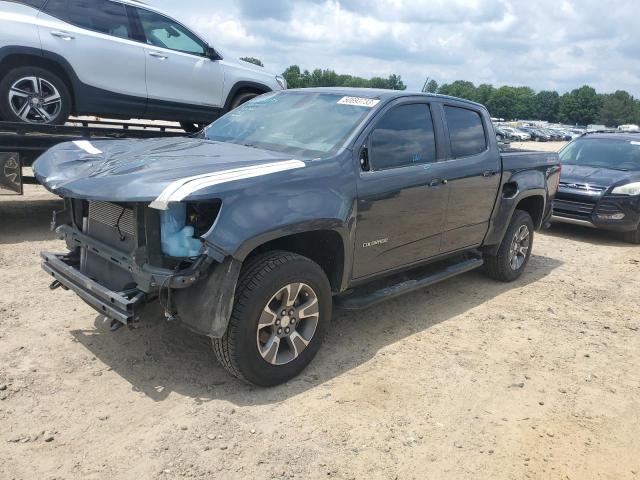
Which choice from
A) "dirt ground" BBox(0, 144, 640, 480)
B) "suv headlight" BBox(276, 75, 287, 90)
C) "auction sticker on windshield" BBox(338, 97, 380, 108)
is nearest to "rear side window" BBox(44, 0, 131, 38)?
"suv headlight" BBox(276, 75, 287, 90)

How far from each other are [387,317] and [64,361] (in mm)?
2620

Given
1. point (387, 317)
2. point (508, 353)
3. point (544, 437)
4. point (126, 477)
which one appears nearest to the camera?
point (126, 477)

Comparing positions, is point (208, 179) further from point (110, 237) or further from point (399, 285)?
point (399, 285)

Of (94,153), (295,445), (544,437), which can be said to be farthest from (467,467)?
(94,153)

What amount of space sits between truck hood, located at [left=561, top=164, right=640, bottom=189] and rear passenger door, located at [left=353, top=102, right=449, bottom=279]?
5.43 m

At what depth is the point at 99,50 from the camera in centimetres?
644

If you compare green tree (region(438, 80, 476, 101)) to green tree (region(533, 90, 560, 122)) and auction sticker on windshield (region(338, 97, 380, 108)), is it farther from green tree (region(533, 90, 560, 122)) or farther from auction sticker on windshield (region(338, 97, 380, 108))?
auction sticker on windshield (region(338, 97, 380, 108))

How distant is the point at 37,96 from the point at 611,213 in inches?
321

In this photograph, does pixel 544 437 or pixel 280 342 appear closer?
pixel 544 437

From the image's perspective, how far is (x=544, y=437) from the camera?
3.35m

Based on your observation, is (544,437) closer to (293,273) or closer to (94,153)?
(293,273)

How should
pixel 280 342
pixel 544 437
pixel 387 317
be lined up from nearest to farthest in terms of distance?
pixel 544 437
pixel 280 342
pixel 387 317

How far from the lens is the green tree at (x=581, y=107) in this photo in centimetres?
15100

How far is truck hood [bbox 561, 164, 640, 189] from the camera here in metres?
8.98
